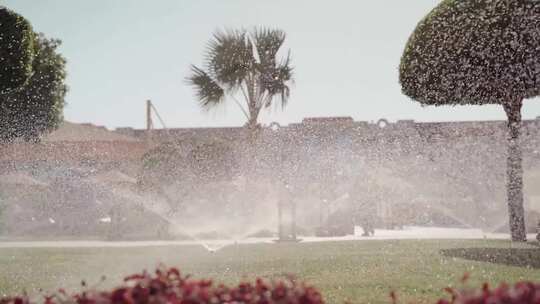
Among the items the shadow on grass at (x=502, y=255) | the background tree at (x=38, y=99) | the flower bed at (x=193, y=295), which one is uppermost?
the background tree at (x=38, y=99)

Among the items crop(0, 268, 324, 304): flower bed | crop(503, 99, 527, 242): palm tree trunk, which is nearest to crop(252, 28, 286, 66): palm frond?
crop(503, 99, 527, 242): palm tree trunk

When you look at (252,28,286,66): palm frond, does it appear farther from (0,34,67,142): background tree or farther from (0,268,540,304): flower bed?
(0,268,540,304): flower bed

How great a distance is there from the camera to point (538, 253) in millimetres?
13523

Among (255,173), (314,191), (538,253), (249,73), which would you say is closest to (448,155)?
(314,191)

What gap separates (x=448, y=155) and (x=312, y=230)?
15441 millimetres

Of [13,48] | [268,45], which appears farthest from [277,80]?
[13,48]

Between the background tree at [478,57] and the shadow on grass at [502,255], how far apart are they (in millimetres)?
3837

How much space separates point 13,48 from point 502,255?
38.8 ft

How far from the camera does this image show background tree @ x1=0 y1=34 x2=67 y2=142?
2217cm

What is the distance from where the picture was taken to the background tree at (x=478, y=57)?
14922mm

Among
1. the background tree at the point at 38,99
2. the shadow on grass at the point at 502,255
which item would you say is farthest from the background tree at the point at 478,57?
the background tree at the point at 38,99

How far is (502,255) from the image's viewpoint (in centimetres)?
1337

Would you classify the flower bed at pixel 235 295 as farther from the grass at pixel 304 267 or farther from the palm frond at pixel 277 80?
the palm frond at pixel 277 80

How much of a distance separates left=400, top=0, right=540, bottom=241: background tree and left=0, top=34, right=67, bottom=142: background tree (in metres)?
13.4
